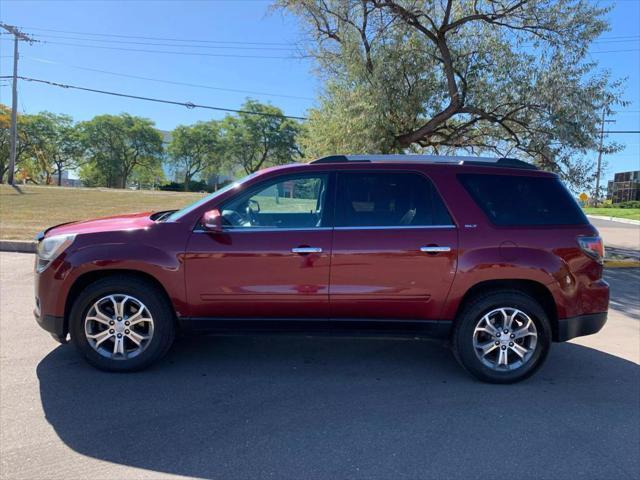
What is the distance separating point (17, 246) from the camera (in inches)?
396

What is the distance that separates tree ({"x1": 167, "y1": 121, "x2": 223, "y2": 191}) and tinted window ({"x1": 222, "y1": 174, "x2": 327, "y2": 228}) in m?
60.2

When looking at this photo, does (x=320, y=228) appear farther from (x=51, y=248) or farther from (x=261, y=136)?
(x=261, y=136)

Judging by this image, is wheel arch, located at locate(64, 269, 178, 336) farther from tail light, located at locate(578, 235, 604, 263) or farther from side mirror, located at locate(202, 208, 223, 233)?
tail light, located at locate(578, 235, 604, 263)

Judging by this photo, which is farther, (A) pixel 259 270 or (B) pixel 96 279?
(B) pixel 96 279

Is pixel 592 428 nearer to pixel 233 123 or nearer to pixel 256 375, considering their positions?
pixel 256 375

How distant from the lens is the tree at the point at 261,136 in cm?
5847

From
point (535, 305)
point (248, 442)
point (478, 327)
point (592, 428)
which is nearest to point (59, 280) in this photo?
point (248, 442)

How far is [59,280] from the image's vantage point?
3793 millimetres

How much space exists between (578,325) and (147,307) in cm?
363

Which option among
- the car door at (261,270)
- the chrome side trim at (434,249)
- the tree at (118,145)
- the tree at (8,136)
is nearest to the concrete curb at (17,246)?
the car door at (261,270)

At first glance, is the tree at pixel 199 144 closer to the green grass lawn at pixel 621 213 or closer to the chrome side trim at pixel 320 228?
the green grass lawn at pixel 621 213

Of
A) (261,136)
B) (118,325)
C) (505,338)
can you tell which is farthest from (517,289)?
(261,136)

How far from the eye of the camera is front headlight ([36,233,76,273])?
151 inches

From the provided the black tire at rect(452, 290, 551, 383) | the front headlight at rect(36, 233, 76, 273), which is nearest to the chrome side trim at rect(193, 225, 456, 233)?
the black tire at rect(452, 290, 551, 383)
